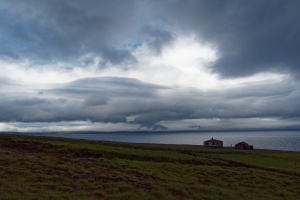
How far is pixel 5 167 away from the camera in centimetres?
1934

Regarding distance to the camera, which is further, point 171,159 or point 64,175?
point 171,159

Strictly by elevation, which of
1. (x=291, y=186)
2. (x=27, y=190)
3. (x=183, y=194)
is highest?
(x=27, y=190)

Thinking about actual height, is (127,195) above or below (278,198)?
above

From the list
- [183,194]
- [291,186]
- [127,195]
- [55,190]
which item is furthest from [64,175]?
[291,186]

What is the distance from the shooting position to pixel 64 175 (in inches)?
752

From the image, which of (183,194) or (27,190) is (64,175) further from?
(183,194)

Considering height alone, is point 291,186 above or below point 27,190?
below

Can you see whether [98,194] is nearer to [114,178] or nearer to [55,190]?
[55,190]

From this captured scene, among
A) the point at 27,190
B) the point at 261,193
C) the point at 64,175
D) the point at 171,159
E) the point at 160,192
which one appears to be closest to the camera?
the point at 27,190

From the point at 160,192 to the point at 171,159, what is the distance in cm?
2264

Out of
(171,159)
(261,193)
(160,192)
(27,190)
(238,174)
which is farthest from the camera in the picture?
(171,159)

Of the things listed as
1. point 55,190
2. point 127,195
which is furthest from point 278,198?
point 55,190

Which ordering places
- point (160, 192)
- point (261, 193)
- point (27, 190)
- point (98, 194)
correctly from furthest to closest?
point (261, 193)
point (160, 192)
point (98, 194)
point (27, 190)

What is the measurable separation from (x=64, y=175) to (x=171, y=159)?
23762 mm
